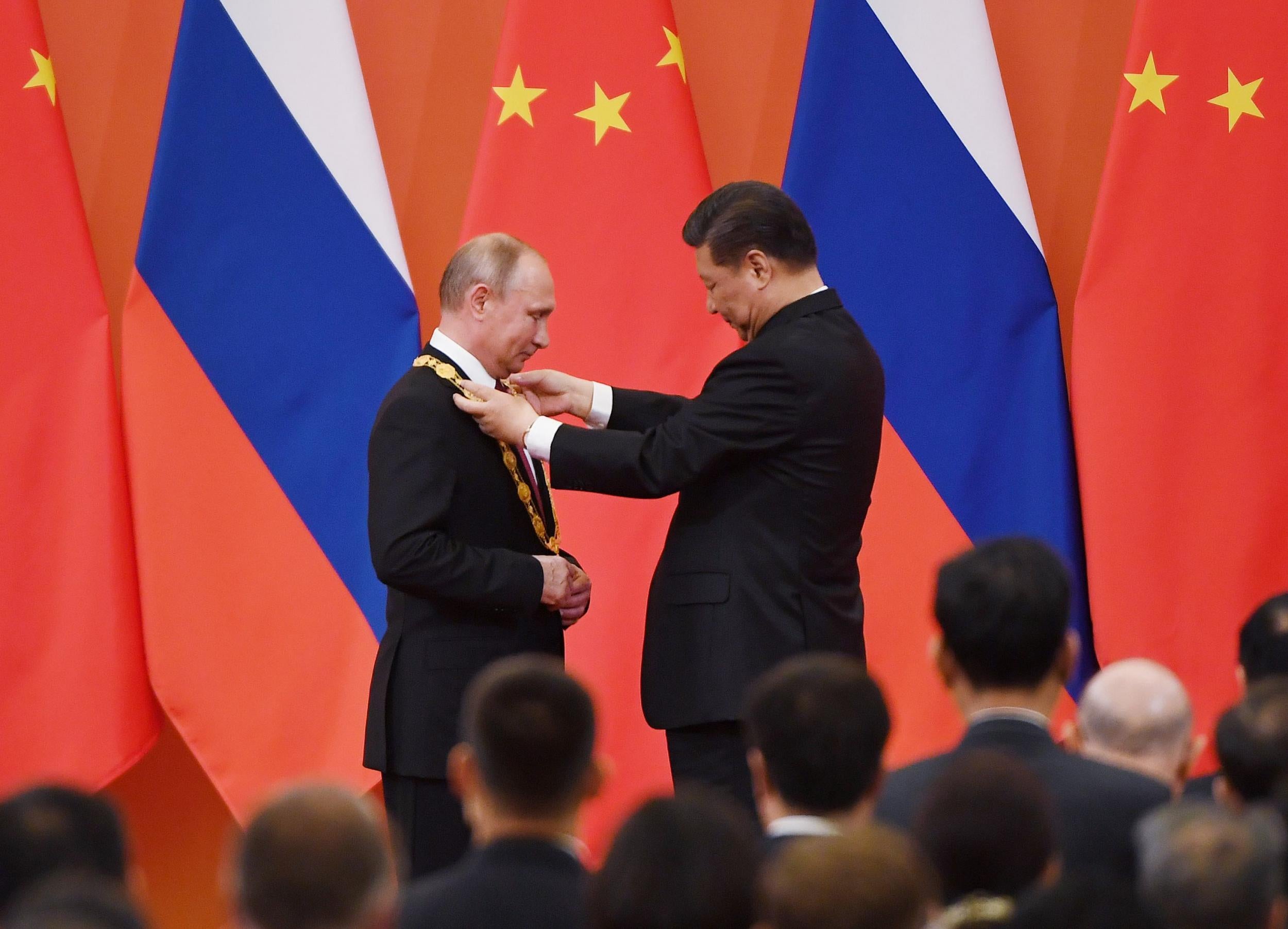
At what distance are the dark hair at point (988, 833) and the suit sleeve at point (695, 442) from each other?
53.7 inches

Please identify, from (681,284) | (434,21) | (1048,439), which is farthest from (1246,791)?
(434,21)

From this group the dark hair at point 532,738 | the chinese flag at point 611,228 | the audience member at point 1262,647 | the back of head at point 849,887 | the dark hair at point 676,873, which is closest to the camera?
the back of head at point 849,887

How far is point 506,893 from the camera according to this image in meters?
1.51

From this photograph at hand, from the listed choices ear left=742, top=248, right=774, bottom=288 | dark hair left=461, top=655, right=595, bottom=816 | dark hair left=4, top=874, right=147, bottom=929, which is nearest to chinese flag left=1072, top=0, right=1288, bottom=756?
ear left=742, top=248, right=774, bottom=288

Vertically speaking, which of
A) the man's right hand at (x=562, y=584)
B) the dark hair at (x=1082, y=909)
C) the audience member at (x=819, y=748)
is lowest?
the dark hair at (x=1082, y=909)

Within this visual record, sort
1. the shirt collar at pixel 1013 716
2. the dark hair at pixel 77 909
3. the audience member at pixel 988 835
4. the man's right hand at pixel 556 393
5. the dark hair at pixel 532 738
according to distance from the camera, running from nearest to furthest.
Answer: the dark hair at pixel 77 909, the audience member at pixel 988 835, the dark hair at pixel 532 738, the shirt collar at pixel 1013 716, the man's right hand at pixel 556 393

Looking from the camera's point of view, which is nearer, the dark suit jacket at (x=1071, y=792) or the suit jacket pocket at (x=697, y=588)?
the dark suit jacket at (x=1071, y=792)

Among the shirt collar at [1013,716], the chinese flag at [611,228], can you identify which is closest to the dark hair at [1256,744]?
the shirt collar at [1013,716]

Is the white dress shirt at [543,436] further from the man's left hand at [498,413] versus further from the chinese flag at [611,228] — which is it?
the chinese flag at [611,228]

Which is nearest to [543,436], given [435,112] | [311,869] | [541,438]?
[541,438]

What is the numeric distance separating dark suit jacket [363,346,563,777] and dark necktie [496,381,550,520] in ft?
0.21

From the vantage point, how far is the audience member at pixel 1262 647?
87.1 inches

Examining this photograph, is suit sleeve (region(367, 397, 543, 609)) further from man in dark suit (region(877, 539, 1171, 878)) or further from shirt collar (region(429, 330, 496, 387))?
man in dark suit (region(877, 539, 1171, 878))

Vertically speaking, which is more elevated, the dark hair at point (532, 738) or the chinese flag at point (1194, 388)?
the chinese flag at point (1194, 388)
